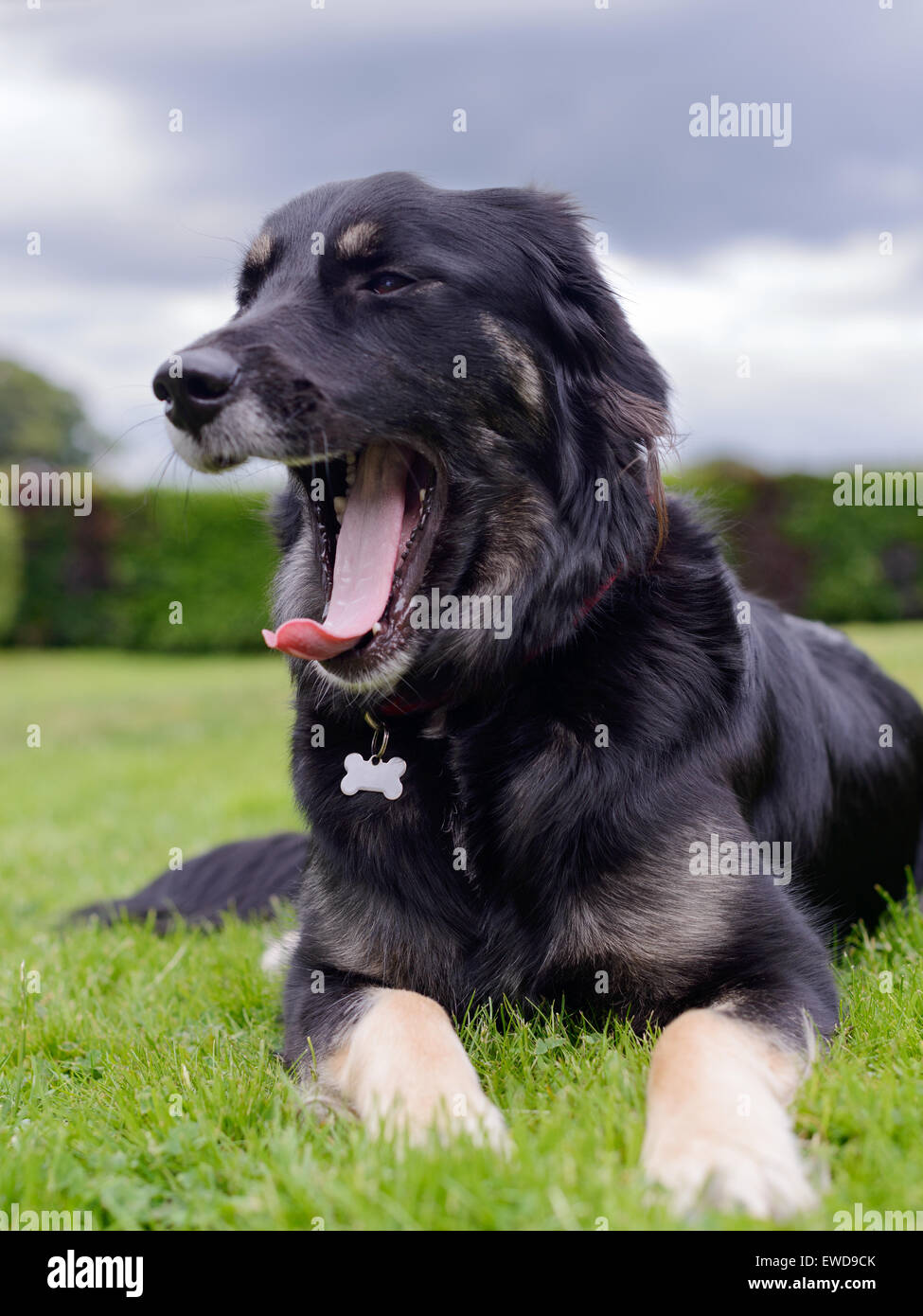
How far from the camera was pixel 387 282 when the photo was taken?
11.2 feet

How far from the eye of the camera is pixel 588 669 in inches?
129

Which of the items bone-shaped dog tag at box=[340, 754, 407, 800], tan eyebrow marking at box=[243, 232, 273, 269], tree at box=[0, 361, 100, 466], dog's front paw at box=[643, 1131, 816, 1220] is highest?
tree at box=[0, 361, 100, 466]

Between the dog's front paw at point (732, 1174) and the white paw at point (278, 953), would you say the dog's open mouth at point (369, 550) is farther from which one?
the dog's front paw at point (732, 1174)

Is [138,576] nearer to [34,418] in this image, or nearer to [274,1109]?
[274,1109]

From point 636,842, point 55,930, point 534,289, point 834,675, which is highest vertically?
point 534,289

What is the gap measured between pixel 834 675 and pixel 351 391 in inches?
94.6

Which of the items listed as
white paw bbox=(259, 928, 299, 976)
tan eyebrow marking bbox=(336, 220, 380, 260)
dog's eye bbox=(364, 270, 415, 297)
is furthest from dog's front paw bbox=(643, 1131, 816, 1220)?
tan eyebrow marking bbox=(336, 220, 380, 260)

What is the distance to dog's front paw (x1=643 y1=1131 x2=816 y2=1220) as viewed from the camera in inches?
81.8

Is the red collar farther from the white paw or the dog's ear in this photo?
the white paw

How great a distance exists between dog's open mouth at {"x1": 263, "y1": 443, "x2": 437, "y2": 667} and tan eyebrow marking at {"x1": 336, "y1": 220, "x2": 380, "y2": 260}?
0.58m

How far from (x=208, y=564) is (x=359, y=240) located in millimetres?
26001
